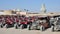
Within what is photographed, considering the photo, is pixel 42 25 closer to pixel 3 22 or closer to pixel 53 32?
pixel 53 32

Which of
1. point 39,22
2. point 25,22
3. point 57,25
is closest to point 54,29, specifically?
point 57,25

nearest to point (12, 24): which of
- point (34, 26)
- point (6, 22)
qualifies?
point (6, 22)

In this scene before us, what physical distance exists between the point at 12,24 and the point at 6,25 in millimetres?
1404

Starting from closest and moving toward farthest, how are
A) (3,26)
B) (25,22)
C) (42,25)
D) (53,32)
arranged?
(53,32)
(42,25)
(25,22)
(3,26)

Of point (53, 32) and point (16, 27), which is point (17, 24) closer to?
point (16, 27)

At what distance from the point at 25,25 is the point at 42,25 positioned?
3600 mm

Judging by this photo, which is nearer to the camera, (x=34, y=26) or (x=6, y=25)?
(x=34, y=26)

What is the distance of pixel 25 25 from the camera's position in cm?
2234

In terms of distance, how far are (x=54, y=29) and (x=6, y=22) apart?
7914 mm

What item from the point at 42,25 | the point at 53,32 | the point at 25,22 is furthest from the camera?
the point at 25,22

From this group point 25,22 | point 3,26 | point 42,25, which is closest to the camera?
point 42,25

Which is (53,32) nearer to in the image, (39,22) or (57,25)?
(57,25)

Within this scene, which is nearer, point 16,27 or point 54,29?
point 54,29

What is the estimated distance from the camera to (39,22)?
19.8 metres
